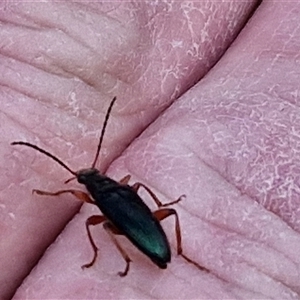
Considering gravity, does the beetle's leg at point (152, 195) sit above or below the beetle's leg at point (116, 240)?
above

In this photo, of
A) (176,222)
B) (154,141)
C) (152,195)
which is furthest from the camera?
(154,141)

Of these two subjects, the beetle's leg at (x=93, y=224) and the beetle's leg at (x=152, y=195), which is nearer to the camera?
the beetle's leg at (x=93, y=224)

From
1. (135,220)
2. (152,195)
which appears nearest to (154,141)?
(152,195)

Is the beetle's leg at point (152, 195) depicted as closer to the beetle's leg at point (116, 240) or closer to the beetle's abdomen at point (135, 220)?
the beetle's abdomen at point (135, 220)

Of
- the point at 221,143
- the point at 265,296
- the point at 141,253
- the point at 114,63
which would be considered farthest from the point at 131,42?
the point at 265,296

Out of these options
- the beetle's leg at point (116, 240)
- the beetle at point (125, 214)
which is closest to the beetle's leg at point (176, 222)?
the beetle at point (125, 214)

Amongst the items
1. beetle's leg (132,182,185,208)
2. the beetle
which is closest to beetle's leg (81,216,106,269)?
the beetle

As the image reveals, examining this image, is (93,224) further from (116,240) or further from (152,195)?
(152,195)
